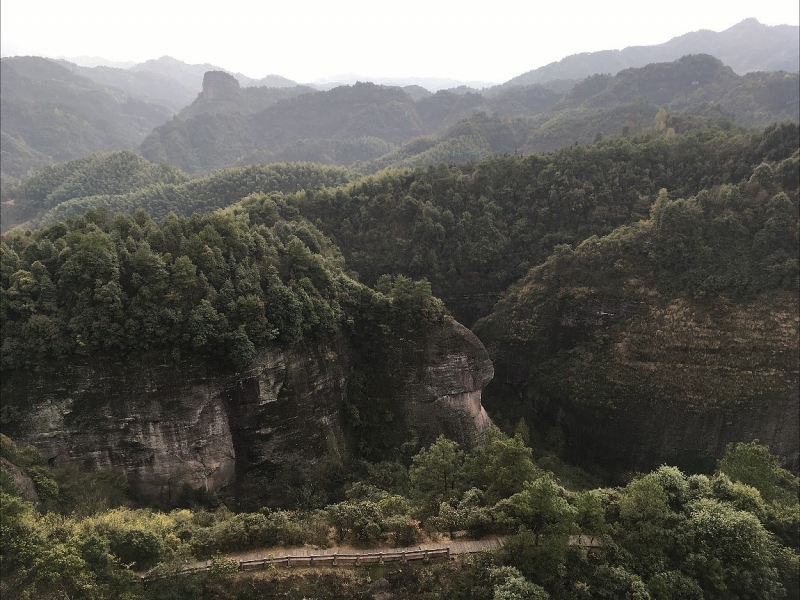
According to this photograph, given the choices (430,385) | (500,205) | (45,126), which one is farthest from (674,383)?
(45,126)

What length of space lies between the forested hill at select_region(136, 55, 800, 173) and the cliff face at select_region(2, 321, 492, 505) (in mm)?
67719

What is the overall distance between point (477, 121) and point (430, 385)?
410 ft

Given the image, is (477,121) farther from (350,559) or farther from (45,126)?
(45,126)

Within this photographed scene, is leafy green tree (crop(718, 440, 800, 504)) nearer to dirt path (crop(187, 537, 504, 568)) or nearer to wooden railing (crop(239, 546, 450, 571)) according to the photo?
dirt path (crop(187, 537, 504, 568))

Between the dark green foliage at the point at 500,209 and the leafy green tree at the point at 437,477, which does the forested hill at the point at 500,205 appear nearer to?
the dark green foliage at the point at 500,209

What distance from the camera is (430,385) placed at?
37.2m

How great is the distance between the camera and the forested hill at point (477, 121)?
11725 centimetres

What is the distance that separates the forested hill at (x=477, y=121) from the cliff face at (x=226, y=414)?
67.7 m

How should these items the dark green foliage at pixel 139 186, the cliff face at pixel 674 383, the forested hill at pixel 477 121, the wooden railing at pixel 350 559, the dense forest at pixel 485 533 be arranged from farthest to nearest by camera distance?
the forested hill at pixel 477 121 < the dark green foliage at pixel 139 186 < the cliff face at pixel 674 383 < the wooden railing at pixel 350 559 < the dense forest at pixel 485 533

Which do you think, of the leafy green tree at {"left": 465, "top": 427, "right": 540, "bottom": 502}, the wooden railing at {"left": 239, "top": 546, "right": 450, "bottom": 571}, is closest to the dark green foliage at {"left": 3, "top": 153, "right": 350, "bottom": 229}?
the leafy green tree at {"left": 465, "top": 427, "right": 540, "bottom": 502}

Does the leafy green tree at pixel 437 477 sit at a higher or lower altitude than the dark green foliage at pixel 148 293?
lower

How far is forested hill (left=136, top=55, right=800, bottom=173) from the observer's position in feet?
385

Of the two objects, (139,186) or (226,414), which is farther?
(139,186)

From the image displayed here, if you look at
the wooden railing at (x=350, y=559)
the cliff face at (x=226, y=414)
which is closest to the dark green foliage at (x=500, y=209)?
the cliff face at (x=226, y=414)
